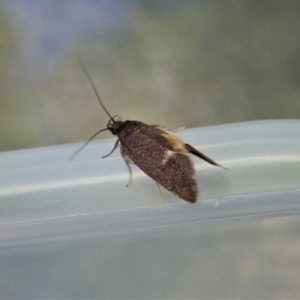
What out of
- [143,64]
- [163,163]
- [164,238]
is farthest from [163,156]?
[143,64]

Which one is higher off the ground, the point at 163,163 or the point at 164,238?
the point at 163,163

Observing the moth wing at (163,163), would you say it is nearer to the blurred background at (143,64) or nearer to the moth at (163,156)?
the moth at (163,156)

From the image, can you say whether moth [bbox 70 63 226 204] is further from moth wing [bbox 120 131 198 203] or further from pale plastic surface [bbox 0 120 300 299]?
pale plastic surface [bbox 0 120 300 299]

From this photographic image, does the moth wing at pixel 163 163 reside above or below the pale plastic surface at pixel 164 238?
above

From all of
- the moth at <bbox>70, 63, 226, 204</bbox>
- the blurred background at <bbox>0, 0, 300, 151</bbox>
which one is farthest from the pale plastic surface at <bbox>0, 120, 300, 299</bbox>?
the blurred background at <bbox>0, 0, 300, 151</bbox>

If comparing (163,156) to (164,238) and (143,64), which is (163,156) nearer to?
(164,238)

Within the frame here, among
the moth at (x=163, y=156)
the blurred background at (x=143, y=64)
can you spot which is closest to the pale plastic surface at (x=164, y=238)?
the moth at (x=163, y=156)

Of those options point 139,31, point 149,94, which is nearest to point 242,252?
point 149,94
